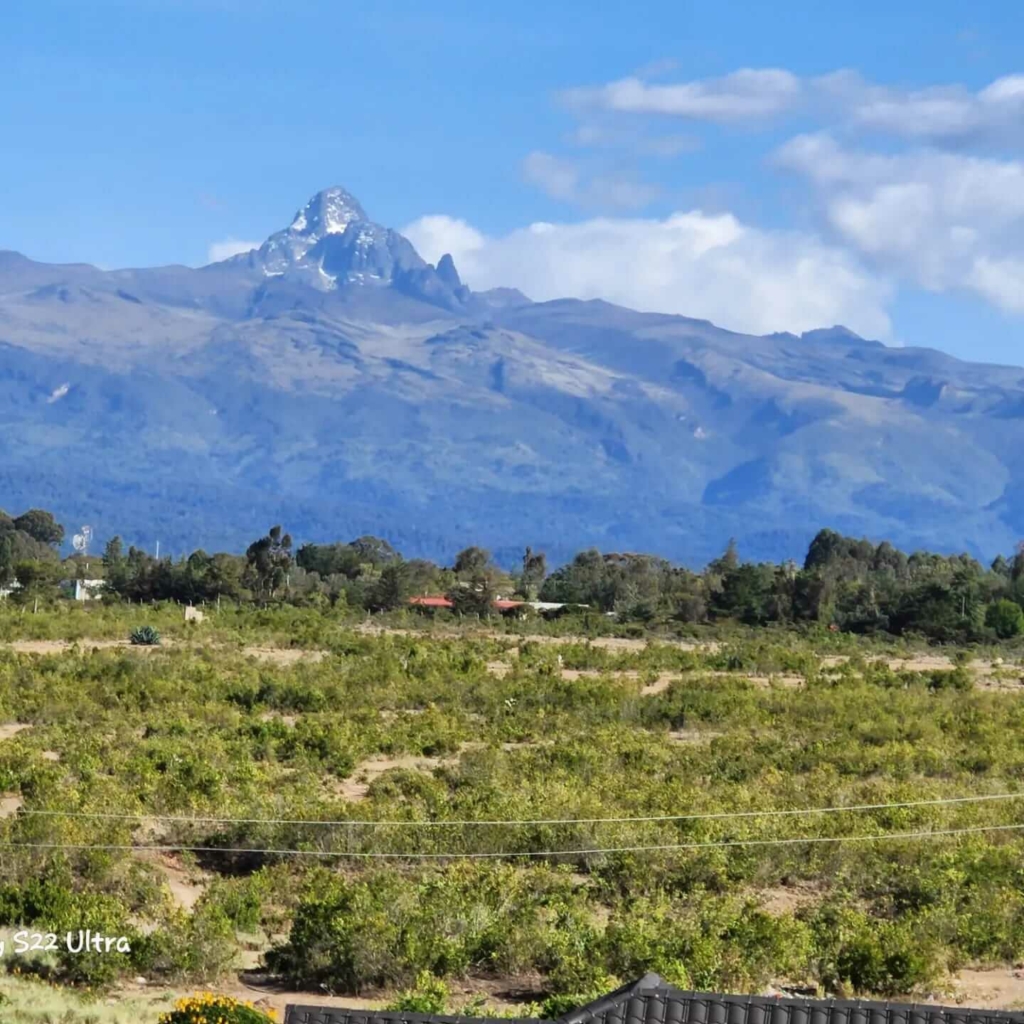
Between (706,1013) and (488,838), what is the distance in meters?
12.6

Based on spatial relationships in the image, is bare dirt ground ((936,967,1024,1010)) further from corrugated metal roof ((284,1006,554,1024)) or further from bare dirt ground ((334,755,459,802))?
bare dirt ground ((334,755,459,802))

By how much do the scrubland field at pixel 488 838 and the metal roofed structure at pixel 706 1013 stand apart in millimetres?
3946

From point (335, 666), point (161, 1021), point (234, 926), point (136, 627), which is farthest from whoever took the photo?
point (136, 627)

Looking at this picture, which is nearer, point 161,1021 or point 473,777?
point 161,1021

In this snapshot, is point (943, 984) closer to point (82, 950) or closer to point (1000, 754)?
point (82, 950)

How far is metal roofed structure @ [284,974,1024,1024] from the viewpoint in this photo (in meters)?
12.5

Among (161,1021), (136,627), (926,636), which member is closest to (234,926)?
(161,1021)

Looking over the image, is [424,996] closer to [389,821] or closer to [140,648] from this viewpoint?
[389,821]

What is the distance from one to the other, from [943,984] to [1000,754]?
15.8m

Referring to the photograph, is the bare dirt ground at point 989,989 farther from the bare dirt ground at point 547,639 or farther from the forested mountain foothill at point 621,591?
the forested mountain foothill at point 621,591

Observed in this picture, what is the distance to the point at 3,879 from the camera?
70.6 ft

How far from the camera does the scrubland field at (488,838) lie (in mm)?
19156

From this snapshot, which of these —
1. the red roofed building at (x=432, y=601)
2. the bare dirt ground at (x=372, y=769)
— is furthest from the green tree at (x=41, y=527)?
the bare dirt ground at (x=372, y=769)

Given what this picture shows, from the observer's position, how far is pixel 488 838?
2498 centimetres
